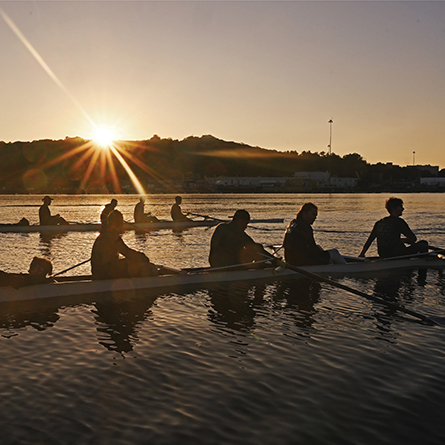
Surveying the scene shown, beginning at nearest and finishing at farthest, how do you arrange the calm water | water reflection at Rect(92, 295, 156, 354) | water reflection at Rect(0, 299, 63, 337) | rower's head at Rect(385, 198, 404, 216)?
the calm water < water reflection at Rect(92, 295, 156, 354) < water reflection at Rect(0, 299, 63, 337) < rower's head at Rect(385, 198, 404, 216)

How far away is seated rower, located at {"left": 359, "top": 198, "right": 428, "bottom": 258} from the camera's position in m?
14.9

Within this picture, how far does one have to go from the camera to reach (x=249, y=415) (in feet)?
19.8

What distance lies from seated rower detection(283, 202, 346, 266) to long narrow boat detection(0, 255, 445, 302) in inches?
11.4

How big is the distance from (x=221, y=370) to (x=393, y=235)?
407 inches

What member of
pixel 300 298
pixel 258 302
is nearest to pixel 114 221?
pixel 258 302

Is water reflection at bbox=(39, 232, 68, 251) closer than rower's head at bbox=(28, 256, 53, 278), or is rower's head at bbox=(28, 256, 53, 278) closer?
rower's head at bbox=(28, 256, 53, 278)

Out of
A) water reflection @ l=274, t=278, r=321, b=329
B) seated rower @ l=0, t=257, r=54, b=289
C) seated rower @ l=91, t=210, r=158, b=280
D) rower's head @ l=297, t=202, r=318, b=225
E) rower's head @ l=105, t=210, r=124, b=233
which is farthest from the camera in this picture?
rower's head @ l=297, t=202, r=318, b=225

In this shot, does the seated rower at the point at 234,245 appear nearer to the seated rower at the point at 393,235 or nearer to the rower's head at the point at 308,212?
the rower's head at the point at 308,212

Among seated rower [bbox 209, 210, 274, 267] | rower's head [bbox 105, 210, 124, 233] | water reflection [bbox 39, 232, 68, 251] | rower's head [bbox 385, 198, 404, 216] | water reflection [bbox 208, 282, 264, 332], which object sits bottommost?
water reflection [bbox 39, 232, 68, 251]

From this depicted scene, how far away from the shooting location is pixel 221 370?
7.46m

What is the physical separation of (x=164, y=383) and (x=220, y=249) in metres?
6.85

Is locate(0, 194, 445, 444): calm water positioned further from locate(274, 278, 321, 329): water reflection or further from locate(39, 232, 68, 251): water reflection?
locate(39, 232, 68, 251): water reflection

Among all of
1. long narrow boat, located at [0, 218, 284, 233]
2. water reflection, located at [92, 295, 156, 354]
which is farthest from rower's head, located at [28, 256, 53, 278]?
long narrow boat, located at [0, 218, 284, 233]

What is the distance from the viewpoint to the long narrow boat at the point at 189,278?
11.5 metres
